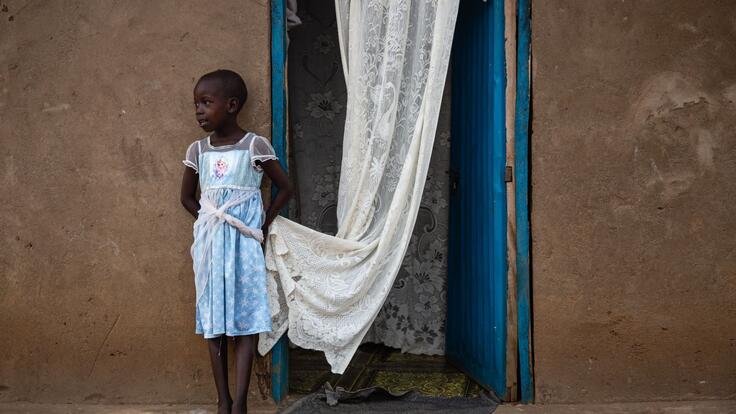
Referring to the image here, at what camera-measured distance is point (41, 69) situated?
3.49m

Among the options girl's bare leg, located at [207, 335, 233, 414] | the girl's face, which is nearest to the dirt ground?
girl's bare leg, located at [207, 335, 233, 414]

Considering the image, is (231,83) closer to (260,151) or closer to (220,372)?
(260,151)

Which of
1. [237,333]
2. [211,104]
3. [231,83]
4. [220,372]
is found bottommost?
[220,372]

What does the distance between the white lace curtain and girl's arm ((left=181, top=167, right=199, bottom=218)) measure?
370mm

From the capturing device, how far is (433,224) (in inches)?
184

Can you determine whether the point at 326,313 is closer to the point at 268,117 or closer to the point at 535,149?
the point at 268,117

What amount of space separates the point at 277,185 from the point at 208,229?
366 millimetres

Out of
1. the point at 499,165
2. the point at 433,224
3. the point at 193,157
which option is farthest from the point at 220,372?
the point at 433,224

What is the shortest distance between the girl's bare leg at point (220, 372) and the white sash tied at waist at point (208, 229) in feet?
0.69

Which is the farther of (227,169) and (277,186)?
(277,186)

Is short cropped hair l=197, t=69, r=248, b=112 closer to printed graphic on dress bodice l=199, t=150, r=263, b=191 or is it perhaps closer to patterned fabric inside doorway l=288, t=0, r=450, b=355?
printed graphic on dress bodice l=199, t=150, r=263, b=191

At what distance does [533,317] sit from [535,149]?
2.66 feet

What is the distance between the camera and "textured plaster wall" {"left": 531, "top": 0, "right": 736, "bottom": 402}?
345 centimetres

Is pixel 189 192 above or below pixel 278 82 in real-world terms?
below
